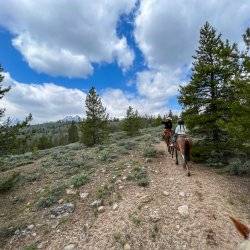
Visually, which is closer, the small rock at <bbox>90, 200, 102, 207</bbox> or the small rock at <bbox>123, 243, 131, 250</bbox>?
the small rock at <bbox>123, 243, 131, 250</bbox>

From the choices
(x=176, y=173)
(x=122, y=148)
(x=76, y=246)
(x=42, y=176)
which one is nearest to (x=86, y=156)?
(x=122, y=148)

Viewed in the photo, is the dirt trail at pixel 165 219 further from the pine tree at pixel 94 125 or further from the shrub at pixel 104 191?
the pine tree at pixel 94 125

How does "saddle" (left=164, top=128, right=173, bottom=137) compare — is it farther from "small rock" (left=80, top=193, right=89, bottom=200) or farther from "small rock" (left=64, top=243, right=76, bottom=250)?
"small rock" (left=64, top=243, right=76, bottom=250)

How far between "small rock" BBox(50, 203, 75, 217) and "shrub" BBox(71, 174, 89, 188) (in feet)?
6.30

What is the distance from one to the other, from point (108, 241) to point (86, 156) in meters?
11.4

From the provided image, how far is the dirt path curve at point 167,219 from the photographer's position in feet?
37.3

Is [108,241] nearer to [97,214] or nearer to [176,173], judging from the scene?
[97,214]

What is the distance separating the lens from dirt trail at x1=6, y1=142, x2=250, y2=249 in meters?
11.4

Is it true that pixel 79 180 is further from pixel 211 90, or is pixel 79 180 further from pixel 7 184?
pixel 211 90

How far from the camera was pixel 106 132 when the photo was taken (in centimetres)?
4038

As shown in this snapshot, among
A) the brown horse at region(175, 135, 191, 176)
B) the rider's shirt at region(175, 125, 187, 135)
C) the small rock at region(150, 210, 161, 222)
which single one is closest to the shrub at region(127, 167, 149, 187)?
the brown horse at region(175, 135, 191, 176)

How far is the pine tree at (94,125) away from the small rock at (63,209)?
2545 cm

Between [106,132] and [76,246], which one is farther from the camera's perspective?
[106,132]

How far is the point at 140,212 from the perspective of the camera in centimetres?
1297
